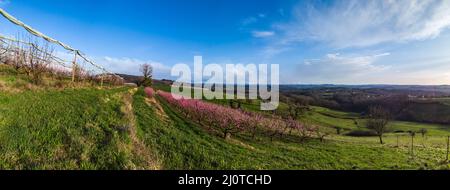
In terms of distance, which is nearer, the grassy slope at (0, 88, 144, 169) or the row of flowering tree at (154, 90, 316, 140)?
the grassy slope at (0, 88, 144, 169)

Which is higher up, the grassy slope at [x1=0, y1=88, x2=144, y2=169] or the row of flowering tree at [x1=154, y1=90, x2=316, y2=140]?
the grassy slope at [x1=0, y1=88, x2=144, y2=169]

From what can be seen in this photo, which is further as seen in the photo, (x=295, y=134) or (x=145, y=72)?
(x=145, y=72)

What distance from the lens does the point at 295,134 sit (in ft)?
108

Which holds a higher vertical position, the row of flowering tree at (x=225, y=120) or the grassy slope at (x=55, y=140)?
the grassy slope at (x=55, y=140)

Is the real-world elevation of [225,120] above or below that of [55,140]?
below

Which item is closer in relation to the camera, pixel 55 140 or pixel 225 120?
pixel 55 140

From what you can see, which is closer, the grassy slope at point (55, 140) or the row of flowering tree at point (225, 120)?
the grassy slope at point (55, 140)
